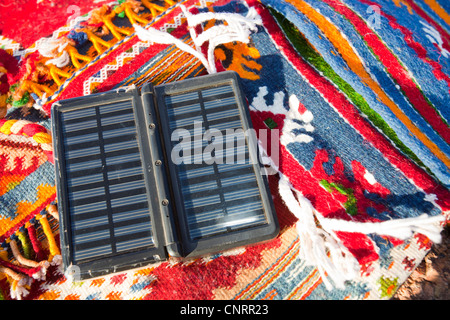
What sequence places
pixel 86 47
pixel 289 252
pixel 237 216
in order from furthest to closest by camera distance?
pixel 86 47 → pixel 289 252 → pixel 237 216

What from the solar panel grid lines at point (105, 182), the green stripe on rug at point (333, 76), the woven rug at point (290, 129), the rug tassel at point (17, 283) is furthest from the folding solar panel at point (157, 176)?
the green stripe on rug at point (333, 76)

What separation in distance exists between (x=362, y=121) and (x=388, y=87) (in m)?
0.22

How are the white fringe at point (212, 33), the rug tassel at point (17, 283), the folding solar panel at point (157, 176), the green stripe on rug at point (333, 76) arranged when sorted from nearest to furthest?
the folding solar panel at point (157, 176)
the rug tassel at point (17, 283)
the green stripe on rug at point (333, 76)
the white fringe at point (212, 33)

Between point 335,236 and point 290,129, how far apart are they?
451 mm

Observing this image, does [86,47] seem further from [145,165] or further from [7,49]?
[145,165]

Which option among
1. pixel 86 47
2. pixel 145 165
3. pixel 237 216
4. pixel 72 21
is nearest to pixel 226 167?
pixel 237 216

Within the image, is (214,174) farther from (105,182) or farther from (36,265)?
(36,265)

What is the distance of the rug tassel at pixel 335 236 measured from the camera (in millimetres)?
1415

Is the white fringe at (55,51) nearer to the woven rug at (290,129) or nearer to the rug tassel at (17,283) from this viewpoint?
the woven rug at (290,129)

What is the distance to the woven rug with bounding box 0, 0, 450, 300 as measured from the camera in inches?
57.2

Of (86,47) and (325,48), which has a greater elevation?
(325,48)

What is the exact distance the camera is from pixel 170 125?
4.78ft

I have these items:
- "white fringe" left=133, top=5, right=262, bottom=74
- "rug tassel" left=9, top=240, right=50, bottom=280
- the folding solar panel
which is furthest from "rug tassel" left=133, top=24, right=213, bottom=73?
"rug tassel" left=9, top=240, right=50, bottom=280
